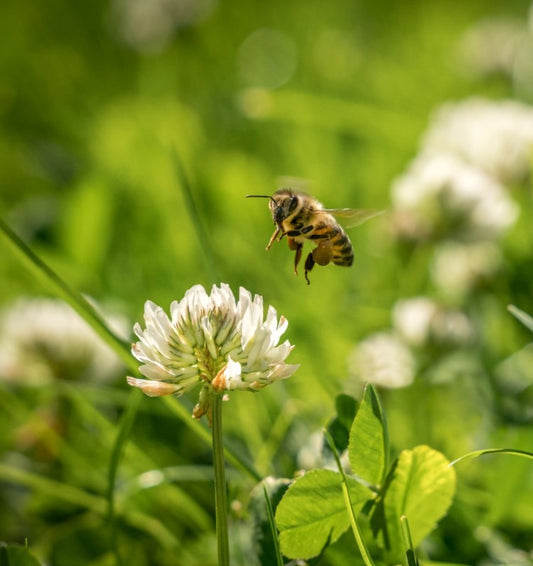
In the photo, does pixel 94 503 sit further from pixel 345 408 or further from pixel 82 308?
pixel 345 408

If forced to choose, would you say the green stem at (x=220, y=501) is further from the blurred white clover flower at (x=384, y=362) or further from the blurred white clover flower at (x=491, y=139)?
the blurred white clover flower at (x=491, y=139)

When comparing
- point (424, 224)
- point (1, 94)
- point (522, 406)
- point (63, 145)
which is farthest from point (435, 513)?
point (1, 94)

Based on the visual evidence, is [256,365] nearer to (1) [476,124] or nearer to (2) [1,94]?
(1) [476,124]

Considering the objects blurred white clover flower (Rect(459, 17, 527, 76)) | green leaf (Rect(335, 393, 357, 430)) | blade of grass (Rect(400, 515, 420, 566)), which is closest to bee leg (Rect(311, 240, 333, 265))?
green leaf (Rect(335, 393, 357, 430))

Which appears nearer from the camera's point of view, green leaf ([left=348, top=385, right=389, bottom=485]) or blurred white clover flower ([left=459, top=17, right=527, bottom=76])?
green leaf ([left=348, top=385, right=389, bottom=485])

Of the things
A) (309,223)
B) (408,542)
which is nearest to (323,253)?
(309,223)

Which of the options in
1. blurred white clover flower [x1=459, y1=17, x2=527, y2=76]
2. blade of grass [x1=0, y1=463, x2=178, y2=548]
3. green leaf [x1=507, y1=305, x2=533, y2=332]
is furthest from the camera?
blurred white clover flower [x1=459, y1=17, x2=527, y2=76]

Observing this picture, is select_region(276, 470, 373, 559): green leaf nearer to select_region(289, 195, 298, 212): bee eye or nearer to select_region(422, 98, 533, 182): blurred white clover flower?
select_region(289, 195, 298, 212): bee eye

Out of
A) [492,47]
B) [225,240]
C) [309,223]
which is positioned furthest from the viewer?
[492,47]
